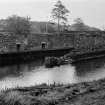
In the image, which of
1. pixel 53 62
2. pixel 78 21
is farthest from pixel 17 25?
pixel 78 21

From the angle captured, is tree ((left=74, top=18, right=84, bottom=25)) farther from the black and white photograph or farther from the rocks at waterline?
the rocks at waterline

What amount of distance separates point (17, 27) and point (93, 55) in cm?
2469

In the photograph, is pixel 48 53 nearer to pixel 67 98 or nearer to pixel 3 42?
pixel 3 42

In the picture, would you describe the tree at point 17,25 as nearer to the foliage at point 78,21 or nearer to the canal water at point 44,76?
the canal water at point 44,76

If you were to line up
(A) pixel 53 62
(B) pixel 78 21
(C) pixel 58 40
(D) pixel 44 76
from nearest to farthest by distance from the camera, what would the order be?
(D) pixel 44 76 → (A) pixel 53 62 → (C) pixel 58 40 → (B) pixel 78 21

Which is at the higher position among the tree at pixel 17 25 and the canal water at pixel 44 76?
the tree at pixel 17 25

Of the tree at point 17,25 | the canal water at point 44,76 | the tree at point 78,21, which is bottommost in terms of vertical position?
the canal water at point 44,76

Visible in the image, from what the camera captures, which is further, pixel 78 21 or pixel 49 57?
pixel 78 21

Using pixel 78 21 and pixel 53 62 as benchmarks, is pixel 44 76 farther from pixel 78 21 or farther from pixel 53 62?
pixel 78 21

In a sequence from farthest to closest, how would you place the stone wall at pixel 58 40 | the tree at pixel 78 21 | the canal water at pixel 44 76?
the tree at pixel 78 21
the stone wall at pixel 58 40
the canal water at pixel 44 76

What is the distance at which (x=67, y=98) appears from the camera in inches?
405

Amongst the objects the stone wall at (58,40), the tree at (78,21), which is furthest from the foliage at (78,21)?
the stone wall at (58,40)

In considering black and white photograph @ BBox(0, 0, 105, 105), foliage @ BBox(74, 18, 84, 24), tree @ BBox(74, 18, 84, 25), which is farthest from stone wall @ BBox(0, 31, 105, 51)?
foliage @ BBox(74, 18, 84, 24)

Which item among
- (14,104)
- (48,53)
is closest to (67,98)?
(14,104)
